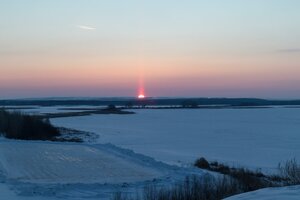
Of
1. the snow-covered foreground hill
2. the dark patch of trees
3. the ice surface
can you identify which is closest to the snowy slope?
the snow-covered foreground hill

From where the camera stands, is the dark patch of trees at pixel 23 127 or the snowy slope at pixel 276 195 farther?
the dark patch of trees at pixel 23 127

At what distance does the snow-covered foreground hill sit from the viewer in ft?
40.8

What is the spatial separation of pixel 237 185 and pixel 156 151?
15075mm

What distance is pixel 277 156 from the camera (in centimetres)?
2434

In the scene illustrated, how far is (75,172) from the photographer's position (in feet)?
51.9

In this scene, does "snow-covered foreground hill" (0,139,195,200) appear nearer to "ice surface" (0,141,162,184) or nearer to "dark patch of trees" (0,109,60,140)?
"ice surface" (0,141,162,184)

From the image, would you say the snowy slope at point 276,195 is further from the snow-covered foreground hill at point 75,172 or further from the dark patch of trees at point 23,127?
the dark patch of trees at point 23,127

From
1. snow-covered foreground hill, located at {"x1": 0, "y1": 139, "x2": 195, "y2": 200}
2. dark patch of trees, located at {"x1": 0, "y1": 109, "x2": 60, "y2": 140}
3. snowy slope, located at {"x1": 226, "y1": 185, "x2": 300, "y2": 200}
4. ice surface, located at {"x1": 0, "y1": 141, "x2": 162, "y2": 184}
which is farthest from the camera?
dark patch of trees, located at {"x1": 0, "y1": 109, "x2": 60, "y2": 140}

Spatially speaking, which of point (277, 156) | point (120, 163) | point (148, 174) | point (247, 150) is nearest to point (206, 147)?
point (247, 150)

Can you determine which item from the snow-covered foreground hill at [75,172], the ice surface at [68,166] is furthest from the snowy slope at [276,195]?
the ice surface at [68,166]

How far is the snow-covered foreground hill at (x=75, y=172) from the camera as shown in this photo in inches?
490

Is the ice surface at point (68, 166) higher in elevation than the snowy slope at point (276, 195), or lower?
lower

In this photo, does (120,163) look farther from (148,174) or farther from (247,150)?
(247,150)

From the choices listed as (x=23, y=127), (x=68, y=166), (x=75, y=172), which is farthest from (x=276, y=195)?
(x=23, y=127)
